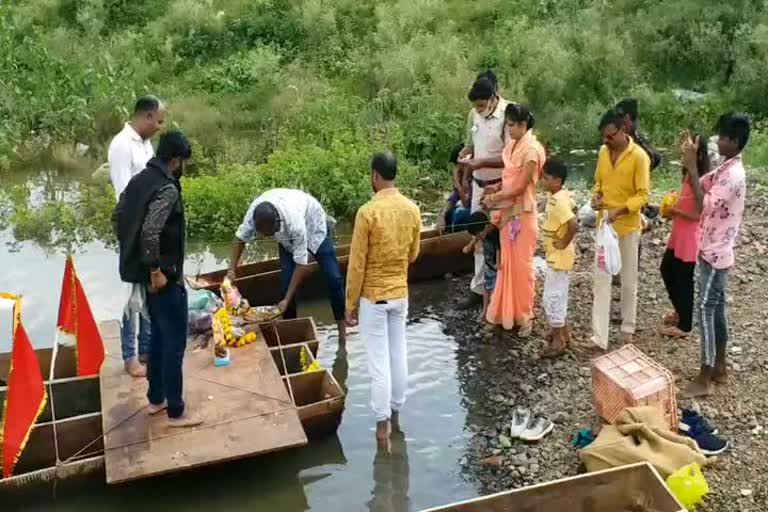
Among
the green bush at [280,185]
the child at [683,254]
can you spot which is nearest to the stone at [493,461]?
the child at [683,254]

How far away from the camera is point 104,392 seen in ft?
19.6

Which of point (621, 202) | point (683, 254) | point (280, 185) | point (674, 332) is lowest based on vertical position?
point (674, 332)

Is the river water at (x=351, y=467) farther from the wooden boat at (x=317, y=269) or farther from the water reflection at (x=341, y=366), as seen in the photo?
the wooden boat at (x=317, y=269)

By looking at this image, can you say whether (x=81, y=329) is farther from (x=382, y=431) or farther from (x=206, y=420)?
(x=382, y=431)

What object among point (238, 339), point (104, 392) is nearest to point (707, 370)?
point (238, 339)

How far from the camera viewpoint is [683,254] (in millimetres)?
6516

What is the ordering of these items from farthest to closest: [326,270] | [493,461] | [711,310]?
[326,270]
[493,461]
[711,310]

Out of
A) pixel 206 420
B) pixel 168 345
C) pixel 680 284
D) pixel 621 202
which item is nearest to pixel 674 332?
pixel 680 284

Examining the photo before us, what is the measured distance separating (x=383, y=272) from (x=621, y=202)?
85.4 inches

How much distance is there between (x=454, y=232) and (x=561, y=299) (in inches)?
91.9

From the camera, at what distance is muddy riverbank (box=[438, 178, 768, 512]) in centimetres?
547

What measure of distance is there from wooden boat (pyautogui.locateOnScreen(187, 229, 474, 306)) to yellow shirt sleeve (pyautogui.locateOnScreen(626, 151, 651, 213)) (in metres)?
2.69

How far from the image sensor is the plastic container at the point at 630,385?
552cm

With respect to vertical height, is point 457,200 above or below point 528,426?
above
